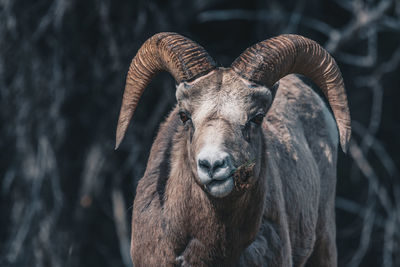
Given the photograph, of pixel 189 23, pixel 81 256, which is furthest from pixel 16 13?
pixel 81 256

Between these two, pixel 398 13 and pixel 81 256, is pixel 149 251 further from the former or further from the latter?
pixel 398 13

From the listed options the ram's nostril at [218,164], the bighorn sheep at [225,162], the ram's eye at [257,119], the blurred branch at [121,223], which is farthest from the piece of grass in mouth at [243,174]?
the blurred branch at [121,223]

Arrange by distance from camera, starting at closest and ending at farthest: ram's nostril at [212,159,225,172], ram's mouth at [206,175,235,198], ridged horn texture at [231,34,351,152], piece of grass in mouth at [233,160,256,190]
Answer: ram's nostril at [212,159,225,172] → ram's mouth at [206,175,235,198] → piece of grass in mouth at [233,160,256,190] → ridged horn texture at [231,34,351,152]

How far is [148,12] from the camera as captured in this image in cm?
958

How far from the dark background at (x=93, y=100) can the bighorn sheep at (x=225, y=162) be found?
14.3ft

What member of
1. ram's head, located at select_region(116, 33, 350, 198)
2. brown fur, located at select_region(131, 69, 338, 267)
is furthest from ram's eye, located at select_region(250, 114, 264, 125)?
brown fur, located at select_region(131, 69, 338, 267)

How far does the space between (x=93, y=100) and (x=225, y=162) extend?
→ 19.8ft

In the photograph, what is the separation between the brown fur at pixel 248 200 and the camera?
433cm

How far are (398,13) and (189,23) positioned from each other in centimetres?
313

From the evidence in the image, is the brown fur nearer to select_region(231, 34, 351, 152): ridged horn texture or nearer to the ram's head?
the ram's head

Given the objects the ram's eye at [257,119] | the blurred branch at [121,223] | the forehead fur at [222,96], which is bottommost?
the blurred branch at [121,223]

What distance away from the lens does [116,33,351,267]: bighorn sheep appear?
4113mm

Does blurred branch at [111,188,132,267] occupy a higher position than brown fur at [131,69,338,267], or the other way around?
brown fur at [131,69,338,267]

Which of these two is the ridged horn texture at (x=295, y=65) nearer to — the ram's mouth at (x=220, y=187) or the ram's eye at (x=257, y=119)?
the ram's eye at (x=257, y=119)
